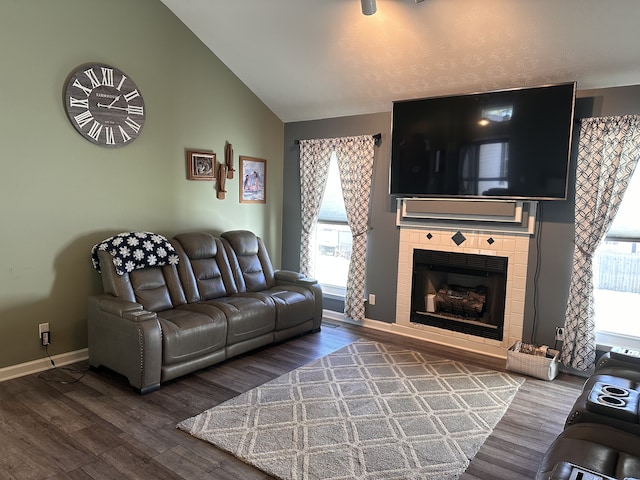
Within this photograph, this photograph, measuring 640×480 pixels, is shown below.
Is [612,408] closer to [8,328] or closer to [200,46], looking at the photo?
[8,328]

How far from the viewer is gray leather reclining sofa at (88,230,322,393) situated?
3.28m

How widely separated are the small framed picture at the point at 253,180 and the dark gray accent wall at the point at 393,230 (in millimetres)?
365

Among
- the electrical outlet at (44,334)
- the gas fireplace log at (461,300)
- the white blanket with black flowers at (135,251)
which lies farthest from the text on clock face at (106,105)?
the gas fireplace log at (461,300)

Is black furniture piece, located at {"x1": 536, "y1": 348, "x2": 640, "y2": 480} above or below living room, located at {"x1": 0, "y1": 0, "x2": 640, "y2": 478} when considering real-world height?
below

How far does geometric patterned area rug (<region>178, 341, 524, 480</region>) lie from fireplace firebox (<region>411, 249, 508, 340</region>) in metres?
0.59

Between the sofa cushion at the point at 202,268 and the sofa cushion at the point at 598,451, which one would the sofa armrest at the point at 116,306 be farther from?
the sofa cushion at the point at 598,451

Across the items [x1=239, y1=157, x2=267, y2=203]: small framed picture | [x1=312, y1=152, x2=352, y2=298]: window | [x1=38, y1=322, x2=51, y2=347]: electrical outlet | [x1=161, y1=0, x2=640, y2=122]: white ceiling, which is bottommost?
[x1=38, y1=322, x2=51, y2=347]: electrical outlet

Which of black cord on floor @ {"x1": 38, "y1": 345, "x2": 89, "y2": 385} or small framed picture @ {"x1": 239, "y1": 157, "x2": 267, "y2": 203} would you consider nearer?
black cord on floor @ {"x1": 38, "y1": 345, "x2": 89, "y2": 385}

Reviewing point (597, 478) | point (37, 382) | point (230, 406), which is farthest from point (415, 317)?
point (37, 382)

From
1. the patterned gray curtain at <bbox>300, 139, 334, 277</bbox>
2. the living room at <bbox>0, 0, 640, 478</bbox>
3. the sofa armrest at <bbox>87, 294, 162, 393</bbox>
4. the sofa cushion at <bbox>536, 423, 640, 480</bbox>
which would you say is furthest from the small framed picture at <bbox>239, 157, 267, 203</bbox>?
the sofa cushion at <bbox>536, 423, 640, 480</bbox>

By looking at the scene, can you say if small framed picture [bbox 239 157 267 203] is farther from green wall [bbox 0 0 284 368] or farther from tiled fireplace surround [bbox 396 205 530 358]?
tiled fireplace surround [bbox 396 205 530 358]

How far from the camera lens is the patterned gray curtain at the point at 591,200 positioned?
3521mm

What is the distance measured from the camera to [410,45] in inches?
154

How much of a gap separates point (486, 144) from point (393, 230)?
1.35 m
